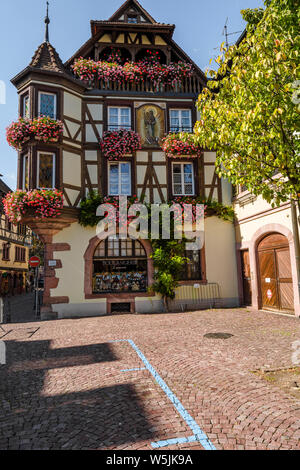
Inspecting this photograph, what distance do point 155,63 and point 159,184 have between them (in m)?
6.05

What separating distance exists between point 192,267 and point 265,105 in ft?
32.2

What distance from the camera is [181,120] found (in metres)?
15.2

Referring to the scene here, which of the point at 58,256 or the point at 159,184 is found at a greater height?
the point at 159,184

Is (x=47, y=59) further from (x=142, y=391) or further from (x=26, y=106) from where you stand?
(x=142, y=391)

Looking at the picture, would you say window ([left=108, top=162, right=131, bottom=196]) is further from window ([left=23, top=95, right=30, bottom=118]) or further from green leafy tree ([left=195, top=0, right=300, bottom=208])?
green leafy tree ([left=195, top=0, right=300, bottom=208])

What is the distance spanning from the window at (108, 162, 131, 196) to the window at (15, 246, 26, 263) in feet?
67.0

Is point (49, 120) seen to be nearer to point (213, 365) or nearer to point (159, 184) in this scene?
point (159, 184)

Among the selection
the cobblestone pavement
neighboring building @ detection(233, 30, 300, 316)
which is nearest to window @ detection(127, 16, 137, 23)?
neighboring building @ detection(233, 30, 300, 316)

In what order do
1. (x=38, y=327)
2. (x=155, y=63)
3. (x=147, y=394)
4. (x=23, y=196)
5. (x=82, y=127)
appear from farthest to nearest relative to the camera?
(x=155, y=63), (x=82, y=127), (x=23, y=196), (x=38, y=327), (x=147, y=394)

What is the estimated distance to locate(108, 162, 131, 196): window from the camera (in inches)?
565

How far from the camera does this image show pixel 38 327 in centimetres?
1064

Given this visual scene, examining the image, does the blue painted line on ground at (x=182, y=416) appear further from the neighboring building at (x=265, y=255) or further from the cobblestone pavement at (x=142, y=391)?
the neighboring building at (x=265, y=255)

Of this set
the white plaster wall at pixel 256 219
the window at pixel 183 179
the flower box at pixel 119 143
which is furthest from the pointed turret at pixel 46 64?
the white plaster wall at pixel 256 219

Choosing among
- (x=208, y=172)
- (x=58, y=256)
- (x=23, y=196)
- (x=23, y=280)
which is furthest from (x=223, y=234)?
(x=23, y=280)
